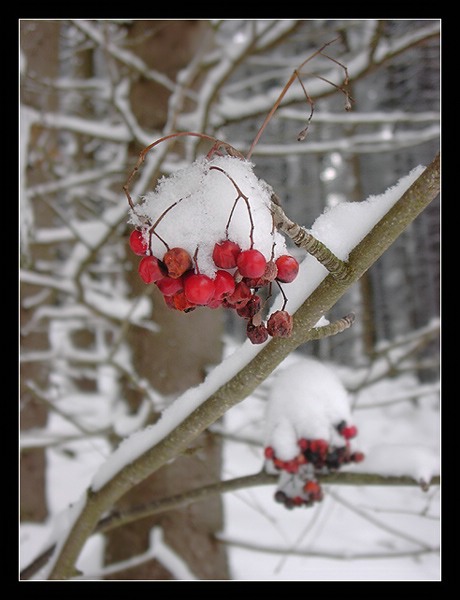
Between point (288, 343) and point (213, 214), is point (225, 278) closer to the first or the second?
point (213, 214)

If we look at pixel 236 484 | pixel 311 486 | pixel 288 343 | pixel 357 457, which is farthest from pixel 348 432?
pixel 288 343

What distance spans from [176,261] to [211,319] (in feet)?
7.04

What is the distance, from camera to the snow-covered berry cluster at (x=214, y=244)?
75cm

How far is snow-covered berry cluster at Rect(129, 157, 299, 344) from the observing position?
75 cm

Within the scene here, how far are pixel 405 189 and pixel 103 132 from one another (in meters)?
2.46

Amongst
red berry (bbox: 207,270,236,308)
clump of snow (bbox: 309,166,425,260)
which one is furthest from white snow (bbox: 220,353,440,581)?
red berry (bbox: 207,270,236,308)

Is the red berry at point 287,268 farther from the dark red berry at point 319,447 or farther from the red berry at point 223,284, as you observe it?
the dark red berry at point 319,447

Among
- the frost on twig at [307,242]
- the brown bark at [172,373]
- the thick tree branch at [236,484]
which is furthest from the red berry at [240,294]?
the brown bark at [172,373]

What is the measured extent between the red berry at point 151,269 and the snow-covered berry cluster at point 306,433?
1073mm

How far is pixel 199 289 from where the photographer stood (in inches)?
28.7

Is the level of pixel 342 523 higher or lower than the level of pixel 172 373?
lower
